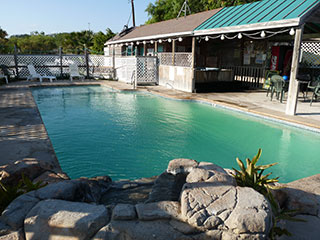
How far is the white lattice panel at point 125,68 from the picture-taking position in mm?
15547

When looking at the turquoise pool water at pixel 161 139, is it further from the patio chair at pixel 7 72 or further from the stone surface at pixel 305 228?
the patio chair at pixel 7 72

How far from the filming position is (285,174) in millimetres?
5059

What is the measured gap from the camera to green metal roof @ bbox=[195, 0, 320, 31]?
322 inches

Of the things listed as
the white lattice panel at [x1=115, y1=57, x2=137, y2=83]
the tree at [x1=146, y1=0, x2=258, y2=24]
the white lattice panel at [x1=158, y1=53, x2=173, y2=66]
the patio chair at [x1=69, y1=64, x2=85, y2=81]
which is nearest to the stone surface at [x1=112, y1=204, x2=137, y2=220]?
the white lattice panel at [x1=158, y1=53, x2=173, y2=66]

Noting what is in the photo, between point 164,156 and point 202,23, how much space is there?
8.70m

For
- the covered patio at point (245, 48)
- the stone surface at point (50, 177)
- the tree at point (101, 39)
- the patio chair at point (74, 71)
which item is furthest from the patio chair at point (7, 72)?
the tree at point (101, 39)

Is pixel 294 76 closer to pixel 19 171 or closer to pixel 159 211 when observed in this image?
pixel 159 211

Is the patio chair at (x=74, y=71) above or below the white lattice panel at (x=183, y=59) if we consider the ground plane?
below

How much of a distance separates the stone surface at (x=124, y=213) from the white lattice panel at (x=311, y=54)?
13056 millimetres

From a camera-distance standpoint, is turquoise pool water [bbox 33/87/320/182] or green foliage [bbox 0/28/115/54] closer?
turquoise pool water [bbox 33/87/320/182]

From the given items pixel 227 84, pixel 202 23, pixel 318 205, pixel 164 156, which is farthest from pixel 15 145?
pixel 227 84

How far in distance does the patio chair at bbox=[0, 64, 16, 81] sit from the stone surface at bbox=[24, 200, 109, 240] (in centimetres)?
1567

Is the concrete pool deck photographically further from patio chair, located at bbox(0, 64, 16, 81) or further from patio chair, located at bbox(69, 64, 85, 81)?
patio chair, located at bbox(69, 64, 85, 81)

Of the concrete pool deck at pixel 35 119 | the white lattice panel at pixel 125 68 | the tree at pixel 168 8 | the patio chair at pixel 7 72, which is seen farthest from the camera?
the tree at pixel 168 8
